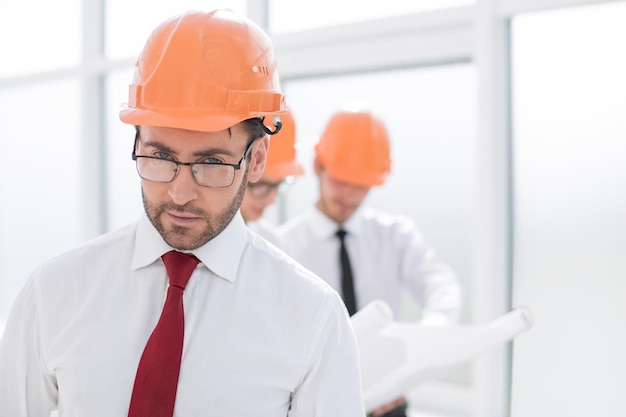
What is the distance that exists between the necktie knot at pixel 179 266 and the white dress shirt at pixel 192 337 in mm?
16

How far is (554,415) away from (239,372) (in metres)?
2.06

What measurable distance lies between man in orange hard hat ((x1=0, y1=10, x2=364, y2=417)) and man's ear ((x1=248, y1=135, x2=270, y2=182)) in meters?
0.01

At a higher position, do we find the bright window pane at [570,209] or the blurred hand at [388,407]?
the bright window pane at [570,209]

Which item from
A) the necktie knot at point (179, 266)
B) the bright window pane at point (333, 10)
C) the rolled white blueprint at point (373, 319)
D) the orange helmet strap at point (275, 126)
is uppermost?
the bright window pane at point (333, 10)

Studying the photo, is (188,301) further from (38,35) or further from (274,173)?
(38,35)

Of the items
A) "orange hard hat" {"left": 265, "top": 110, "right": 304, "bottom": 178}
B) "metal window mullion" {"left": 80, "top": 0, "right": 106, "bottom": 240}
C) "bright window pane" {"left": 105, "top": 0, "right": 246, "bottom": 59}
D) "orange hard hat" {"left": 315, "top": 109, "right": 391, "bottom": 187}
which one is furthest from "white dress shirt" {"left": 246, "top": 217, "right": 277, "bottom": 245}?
"metal window mullion" {"left": 80, "top": 0, "right": 106, "bottom": 240}

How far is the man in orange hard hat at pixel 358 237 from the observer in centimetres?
294

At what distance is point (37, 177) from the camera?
520cm

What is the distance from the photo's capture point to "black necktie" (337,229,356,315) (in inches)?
110

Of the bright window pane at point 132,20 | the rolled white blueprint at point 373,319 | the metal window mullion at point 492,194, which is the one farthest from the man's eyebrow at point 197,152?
the bright window pane at point 132,20

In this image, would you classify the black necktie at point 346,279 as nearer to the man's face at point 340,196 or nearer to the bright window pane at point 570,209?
the man's face at point 340,196

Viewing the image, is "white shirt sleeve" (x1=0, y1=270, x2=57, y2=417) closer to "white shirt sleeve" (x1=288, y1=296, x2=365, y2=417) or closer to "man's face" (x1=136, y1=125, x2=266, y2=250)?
"man's face" (x1=136, y1=125, x2=266, y2=250)

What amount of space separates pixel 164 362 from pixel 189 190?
31 cm

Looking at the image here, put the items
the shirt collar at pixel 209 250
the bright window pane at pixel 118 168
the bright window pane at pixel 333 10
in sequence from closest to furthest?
1. the shirt collar at pixel 209 250
2. the bright window pane at pixel 333 10
3. the bright window pane at pixel 118 168
